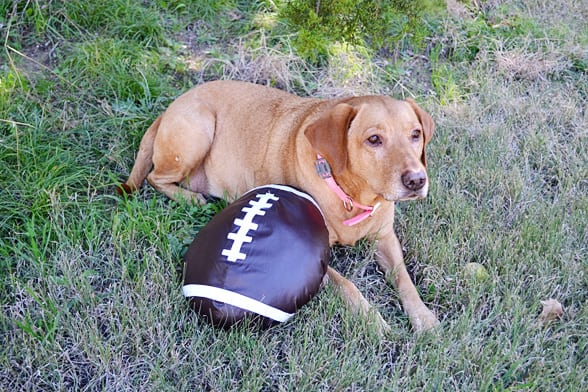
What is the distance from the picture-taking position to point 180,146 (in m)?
4.24

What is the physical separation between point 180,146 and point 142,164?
33 centimetres

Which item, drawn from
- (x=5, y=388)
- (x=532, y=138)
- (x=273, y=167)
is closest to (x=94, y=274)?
(x=5, y=388)

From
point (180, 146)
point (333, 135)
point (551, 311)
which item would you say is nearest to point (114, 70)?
point (180, 146)

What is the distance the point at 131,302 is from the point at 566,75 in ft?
15.8

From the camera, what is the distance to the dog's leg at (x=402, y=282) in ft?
10.8

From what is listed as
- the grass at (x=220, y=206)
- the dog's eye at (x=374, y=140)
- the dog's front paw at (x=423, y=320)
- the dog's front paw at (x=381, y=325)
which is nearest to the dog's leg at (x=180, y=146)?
the grass at (x=220, y=206)

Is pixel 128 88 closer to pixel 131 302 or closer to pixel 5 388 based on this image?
pixel 131 302

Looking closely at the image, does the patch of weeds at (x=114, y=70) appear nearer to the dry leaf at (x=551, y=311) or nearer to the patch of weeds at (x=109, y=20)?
the patch of weeds at (x=109, y=20)

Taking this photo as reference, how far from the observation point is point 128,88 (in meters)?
5.02

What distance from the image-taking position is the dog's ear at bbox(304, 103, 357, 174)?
331cm

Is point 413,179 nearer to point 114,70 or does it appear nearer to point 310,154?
point 310,154

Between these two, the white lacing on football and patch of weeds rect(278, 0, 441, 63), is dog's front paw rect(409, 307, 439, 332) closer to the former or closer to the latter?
the white lacing on football

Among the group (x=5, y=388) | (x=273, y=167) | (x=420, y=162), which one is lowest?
(x=5, y=388)

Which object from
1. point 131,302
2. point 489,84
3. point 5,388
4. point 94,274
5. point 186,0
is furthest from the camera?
point 186,0
